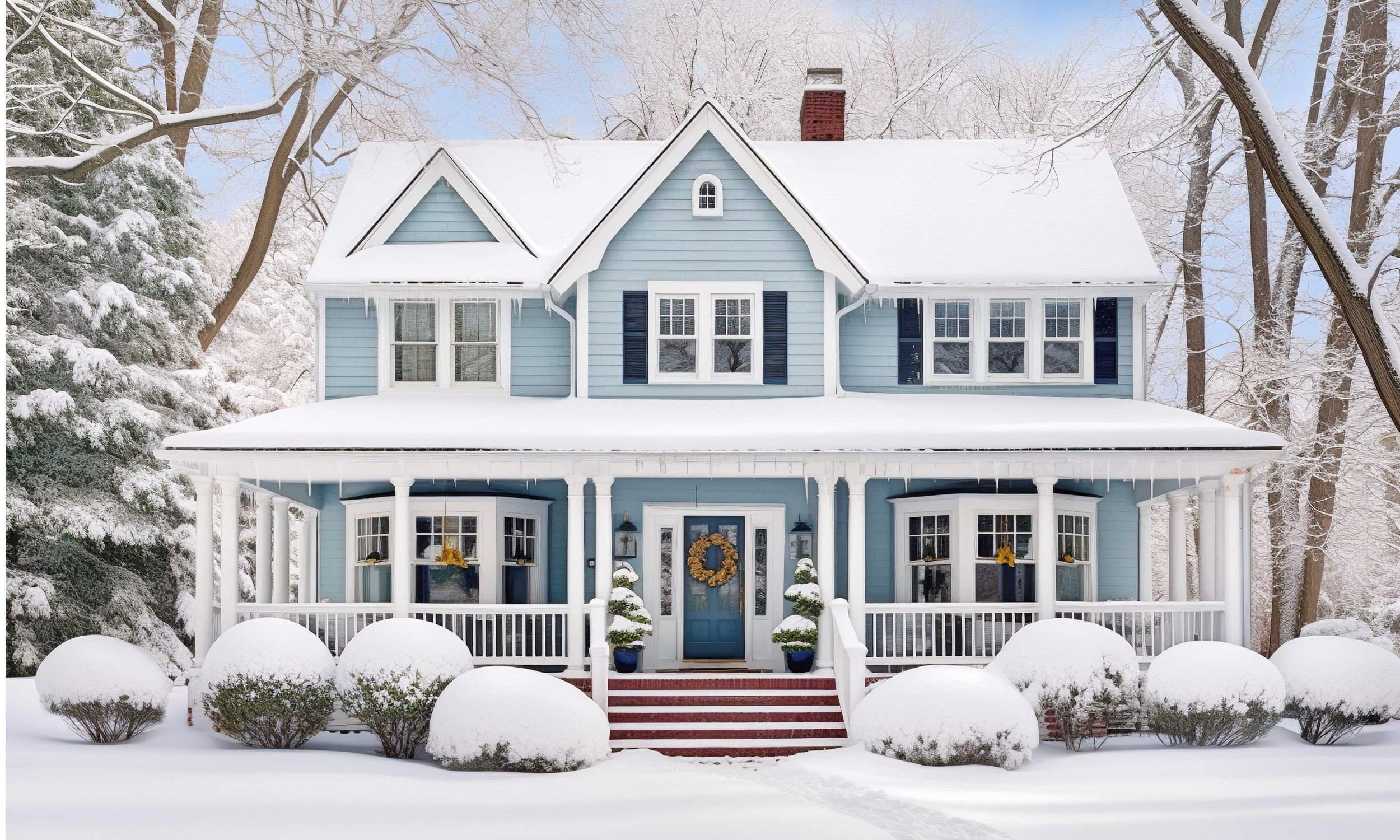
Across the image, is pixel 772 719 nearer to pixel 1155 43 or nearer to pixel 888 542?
pixel 888 542

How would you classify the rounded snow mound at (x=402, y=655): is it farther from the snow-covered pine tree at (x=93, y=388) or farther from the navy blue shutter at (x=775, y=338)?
the snow-covered pine tree at (x=93, y=388)

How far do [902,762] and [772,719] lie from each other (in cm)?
220

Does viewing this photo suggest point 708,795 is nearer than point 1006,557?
Yes

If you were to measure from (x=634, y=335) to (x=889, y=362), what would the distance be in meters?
3.72

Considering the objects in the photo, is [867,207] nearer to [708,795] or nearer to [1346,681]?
[1346,681]

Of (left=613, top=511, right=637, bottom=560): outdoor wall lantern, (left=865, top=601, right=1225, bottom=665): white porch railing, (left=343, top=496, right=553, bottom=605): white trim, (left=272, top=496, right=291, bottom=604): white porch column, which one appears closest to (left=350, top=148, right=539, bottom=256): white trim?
(left=343, top=496, right=553, bottom=605): white trim

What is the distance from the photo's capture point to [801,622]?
14.6m

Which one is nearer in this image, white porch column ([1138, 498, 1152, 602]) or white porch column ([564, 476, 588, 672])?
white porch column ([564, 476, 588, 672])

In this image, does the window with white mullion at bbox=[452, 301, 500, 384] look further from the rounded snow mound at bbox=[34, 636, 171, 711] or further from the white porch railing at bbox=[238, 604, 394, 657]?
the rounded snow mound at bbox=[34, 636, 171, 711]

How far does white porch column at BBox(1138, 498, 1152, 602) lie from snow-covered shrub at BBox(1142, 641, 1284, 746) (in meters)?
4.42

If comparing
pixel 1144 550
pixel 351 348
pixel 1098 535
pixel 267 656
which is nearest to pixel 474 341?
pixel 351 348

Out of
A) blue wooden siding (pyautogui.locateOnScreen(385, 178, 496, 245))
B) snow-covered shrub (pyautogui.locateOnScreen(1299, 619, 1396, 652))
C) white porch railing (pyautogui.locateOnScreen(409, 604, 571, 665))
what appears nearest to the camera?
white porch railing (pyautogui.locateOnScreen(409, 604, 571, 665))

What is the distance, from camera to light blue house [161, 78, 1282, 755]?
14609mm

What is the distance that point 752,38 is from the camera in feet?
97.9
